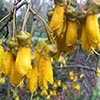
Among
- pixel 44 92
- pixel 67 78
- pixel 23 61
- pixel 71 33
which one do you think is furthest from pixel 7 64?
pixel 67 78

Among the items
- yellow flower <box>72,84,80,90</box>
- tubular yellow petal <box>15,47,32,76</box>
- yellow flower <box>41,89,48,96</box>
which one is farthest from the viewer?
yellow flower <box>72,84,80,90</box>

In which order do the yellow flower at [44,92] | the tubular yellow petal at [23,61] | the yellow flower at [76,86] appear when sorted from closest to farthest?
the tubular yellow petal at [23,61] < the yellow flower at [44,92] < the yellow flower at [76,86]

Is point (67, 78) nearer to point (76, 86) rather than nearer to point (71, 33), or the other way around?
point (76, 86)

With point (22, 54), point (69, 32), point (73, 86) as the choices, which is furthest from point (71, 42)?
point (73, 86)

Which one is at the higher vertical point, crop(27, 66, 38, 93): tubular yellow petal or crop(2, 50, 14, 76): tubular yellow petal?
crop(2, 50, 14, 76): tubular yellow petal

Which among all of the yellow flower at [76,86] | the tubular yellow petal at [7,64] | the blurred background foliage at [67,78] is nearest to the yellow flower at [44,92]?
the blurred background foliage at [67,78]

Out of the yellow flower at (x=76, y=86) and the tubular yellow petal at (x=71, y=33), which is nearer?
the tubular yellow petal at (x=71, y=33)

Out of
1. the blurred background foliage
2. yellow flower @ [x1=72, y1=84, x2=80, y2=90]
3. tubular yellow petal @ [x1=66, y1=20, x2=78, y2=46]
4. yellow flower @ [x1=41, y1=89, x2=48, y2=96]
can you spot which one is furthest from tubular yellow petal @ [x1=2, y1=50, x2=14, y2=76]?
yellow flower @ [x1=72, y1=84, x2=80, y2=90]

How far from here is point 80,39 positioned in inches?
44.9

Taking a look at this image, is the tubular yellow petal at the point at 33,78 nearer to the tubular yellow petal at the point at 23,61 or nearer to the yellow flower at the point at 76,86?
the tubular yellow petal at the point at 23,61

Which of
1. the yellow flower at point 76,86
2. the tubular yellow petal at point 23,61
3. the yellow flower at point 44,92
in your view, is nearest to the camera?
the tubular yellow petal at point 23,61

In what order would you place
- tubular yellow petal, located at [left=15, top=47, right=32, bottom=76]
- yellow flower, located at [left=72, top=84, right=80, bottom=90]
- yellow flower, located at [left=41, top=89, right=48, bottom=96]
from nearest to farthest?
tubular yellow petal, located at [left=15, top=47, right=32, bottom=76] < yellow flower, located at [left=41, top=89, right=48, bottom=96] < yellow flower, located at [left=72, top=84, right=80, bottom=90]

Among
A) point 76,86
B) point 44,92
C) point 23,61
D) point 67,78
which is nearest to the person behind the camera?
point 23,61

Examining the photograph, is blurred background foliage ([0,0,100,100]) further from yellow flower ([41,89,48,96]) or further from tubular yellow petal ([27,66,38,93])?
tubular yellow petal ([27,66,38,93])
